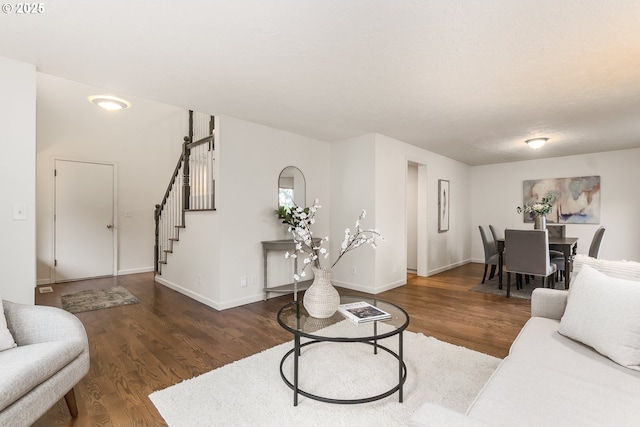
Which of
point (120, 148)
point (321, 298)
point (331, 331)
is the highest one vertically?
point (120, 148)

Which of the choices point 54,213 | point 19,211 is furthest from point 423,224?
point 54,213

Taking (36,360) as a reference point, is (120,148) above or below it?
above

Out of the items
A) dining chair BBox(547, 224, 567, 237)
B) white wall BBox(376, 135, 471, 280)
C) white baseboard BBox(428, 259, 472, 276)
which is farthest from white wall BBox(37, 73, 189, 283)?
dining chair BBox(547, 224, 567, 237)

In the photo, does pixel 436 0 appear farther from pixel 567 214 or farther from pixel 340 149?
pixel 567 214

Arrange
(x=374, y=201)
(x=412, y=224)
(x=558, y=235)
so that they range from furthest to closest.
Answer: (x=412, y=224)
(x=558, y=235)
(x=374, y=201)

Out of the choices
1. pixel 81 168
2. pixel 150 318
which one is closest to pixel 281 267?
pixel 150 318

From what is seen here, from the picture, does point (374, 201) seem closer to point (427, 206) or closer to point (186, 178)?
point (427, 206)

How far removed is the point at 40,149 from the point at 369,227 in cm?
520

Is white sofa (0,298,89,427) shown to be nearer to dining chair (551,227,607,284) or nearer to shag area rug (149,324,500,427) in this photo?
shag area rug (149,324,500,427)

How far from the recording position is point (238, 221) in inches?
150

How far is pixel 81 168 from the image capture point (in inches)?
206

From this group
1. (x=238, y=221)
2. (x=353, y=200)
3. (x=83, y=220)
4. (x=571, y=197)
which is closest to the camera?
(x=238, y=221)

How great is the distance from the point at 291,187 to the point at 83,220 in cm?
373

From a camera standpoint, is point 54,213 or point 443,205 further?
point 443,205
